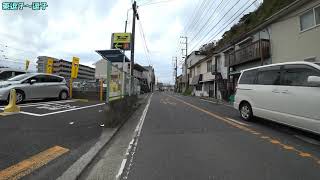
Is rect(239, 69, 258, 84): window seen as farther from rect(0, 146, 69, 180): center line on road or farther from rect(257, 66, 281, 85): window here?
rect(0, 146, 69, 180): center line on road

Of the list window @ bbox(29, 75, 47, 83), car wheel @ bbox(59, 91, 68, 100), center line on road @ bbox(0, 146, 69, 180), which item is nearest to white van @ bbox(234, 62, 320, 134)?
center line on road @ bbox(0, 146, 69, 180)

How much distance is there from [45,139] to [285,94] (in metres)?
6.88

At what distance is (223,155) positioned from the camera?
5.99 m

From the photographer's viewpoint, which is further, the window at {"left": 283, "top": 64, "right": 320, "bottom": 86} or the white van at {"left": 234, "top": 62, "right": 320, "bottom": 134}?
the window at {"left": 283, "top": 64, "right": 320, "bottom": 86}

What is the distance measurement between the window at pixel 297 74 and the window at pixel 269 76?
0.39 m

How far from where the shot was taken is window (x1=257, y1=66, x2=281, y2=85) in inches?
374

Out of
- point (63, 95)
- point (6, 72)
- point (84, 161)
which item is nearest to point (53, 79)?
point (63, 95)

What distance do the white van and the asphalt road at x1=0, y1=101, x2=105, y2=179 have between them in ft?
18.2

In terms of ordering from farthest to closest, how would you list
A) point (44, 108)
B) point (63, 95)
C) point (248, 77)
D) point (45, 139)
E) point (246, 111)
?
point (63, 95)
point (44, 108)
point (248, 77)
point (246, 111)
point (45, 139)

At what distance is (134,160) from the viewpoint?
5.67 m

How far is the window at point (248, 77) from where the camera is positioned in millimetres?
11069

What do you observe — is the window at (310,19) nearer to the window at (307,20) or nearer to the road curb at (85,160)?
the window at (307,20)

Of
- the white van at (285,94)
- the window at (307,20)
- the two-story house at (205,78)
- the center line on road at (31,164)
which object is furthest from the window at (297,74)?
the two-story house at (205,78)

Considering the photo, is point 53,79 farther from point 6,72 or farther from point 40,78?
point 6,72
